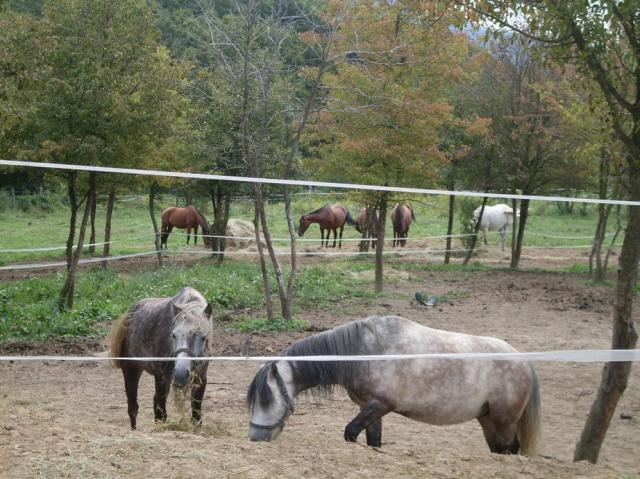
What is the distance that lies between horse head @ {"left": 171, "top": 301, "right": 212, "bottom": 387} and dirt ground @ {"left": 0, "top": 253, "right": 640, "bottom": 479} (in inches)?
17.5

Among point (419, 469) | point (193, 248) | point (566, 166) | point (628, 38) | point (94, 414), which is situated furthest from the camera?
point (193, 248)

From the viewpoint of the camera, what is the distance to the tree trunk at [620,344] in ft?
17.2

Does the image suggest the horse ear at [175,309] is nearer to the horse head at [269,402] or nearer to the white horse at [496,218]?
the horse head at [269,402]

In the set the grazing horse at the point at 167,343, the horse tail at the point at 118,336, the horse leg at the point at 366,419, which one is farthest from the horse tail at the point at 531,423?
the horse tail at the point at 118,336

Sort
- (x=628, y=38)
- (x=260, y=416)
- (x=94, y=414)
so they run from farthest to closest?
(x=94, y=414), (x=628, y=38), (x=260, y=416)

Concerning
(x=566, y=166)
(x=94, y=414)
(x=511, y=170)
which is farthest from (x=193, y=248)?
(x=94, y=414)

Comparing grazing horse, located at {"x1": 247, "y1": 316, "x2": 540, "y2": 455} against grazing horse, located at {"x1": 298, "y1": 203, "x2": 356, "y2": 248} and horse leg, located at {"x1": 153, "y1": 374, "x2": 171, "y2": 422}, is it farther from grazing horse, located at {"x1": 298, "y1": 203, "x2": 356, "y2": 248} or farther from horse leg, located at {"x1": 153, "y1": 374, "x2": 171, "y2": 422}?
grazing horse, located at {"x1": 298, "y1": 203, "x2": 356, "y2": 248}

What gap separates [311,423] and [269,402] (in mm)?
1634

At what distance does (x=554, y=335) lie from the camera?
1017 centimetres

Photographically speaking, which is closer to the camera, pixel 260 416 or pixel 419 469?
pixel 419 469

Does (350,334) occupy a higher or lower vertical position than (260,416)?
higher

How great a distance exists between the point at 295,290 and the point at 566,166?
8.56 m

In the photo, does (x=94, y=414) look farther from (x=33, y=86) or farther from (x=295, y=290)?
(x=295, y=290)

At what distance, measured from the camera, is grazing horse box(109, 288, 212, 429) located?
195 inches
